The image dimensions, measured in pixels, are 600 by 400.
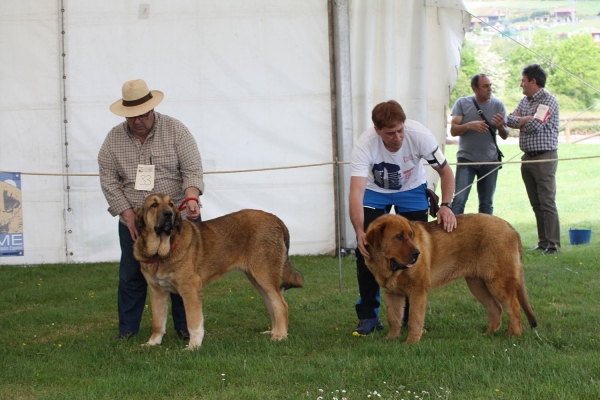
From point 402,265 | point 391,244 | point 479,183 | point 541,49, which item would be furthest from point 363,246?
point 541,49

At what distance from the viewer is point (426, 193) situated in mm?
6383

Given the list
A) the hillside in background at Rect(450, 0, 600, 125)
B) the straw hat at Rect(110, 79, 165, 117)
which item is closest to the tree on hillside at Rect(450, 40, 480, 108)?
the hillside in background at Rect(450, 0, 600, 125)

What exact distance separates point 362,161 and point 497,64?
25.4 meters

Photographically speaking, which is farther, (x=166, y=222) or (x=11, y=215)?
(x=11, y=215)

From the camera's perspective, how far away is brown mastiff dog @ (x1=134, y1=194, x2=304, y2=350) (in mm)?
5801

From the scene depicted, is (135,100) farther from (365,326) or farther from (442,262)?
(442,262)

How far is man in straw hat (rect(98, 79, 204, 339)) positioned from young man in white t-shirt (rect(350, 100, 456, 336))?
1.39 m

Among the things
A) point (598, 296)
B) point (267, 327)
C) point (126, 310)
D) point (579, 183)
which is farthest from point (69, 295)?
point (579, 183)

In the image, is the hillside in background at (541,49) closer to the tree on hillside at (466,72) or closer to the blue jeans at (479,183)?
the tree on hillside at (466,72)

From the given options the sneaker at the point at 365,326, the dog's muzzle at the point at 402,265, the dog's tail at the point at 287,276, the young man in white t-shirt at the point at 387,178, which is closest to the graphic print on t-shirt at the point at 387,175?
the young man in white t-shirt at the point at 387,178

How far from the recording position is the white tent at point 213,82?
1050 cm

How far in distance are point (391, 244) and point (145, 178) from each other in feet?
7.06

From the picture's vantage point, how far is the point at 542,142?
1041 centimetres

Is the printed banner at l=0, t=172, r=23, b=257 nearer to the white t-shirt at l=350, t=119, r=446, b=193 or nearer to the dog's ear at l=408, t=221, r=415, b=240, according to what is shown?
the white t-shirt at l=350, t=119, r=446, b=193
